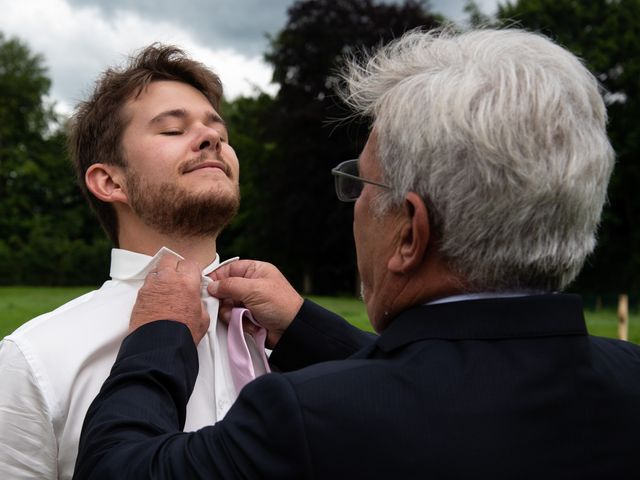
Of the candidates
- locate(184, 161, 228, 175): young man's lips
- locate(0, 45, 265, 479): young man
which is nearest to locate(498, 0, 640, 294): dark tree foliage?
locate(0, 45, 265, 479): young man

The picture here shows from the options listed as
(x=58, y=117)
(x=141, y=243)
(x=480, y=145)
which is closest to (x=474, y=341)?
(x=480, y=145)

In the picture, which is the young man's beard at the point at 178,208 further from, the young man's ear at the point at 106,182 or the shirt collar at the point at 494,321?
the shirt collar at the point at 494,321

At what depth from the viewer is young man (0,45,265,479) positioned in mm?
2369

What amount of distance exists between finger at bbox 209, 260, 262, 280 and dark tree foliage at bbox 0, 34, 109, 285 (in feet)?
137

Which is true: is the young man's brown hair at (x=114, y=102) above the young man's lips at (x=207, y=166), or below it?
above

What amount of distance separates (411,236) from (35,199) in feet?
161

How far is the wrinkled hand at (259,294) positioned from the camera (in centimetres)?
279

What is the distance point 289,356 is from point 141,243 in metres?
0.74

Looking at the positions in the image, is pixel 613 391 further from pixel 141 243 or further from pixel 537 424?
pixel 141 243

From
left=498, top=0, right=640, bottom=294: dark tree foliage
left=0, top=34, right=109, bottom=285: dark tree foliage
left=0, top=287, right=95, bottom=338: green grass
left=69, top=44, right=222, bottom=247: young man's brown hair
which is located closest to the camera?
left=69, top=44, right=222, bottom=247: young man's brown hair

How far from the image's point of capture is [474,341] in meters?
1.83

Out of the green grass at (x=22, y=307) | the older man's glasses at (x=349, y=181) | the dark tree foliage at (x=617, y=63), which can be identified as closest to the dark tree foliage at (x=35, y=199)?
the green grass at (x=22, y=307)

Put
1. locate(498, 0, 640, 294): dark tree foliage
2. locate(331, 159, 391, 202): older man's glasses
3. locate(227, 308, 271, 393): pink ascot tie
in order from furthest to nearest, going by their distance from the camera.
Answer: locate(498, 0, 640, 294): dark tree foliage < locate(227, 308, 271, 393): pink ascot tie < locate(331, 159, 391, 202): older man's glasses

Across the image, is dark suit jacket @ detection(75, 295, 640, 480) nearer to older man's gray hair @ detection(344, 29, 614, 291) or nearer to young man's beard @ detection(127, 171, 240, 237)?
older man's gray hair @ detection(344, 29, 614, 291)
